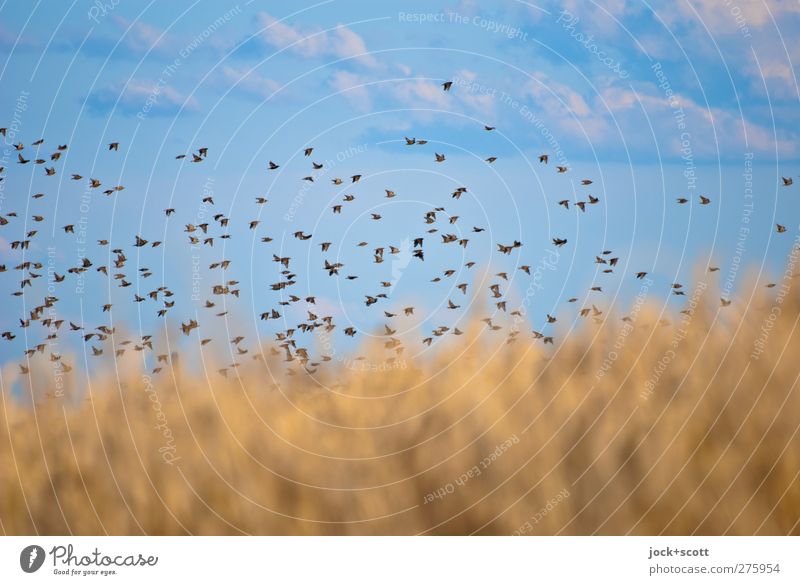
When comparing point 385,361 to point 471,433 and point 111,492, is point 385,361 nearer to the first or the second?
point 471,433

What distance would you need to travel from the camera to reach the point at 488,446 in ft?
27.9

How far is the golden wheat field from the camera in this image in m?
8.45

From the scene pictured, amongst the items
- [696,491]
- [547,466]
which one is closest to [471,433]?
[547,466]
